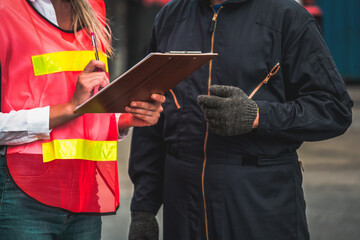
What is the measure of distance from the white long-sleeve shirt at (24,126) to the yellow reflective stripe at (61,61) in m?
0.14

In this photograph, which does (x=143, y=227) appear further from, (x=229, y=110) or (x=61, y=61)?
(x=61, y=61)

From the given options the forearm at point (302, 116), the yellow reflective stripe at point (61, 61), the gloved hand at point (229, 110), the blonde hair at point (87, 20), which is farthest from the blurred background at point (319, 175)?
the forearm at point (302, 116)

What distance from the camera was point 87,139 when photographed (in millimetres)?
2172

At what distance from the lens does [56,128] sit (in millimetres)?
2096

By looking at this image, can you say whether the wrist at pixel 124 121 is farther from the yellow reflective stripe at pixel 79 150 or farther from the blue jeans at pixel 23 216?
the blue jeans at pixel 23 216

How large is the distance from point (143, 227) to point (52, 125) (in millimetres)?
735

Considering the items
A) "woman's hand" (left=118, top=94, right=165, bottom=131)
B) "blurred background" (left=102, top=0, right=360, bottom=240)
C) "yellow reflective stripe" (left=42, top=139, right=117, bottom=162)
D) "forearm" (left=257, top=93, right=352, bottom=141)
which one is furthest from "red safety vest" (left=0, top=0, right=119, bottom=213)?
"forearm" (left=257, top=93, right=352, bottom=141)

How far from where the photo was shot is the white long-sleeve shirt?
6.46 ft

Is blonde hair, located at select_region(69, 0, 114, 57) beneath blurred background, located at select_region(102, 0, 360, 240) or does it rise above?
above

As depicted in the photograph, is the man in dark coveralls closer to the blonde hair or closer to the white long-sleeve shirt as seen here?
the blonde hair

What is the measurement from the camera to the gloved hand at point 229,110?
6.93 feet

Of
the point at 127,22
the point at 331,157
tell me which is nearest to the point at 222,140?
the point at 331,157

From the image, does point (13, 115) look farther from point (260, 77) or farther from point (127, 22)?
point (127, 22)

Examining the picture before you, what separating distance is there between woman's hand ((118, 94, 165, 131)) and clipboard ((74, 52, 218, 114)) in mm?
21
